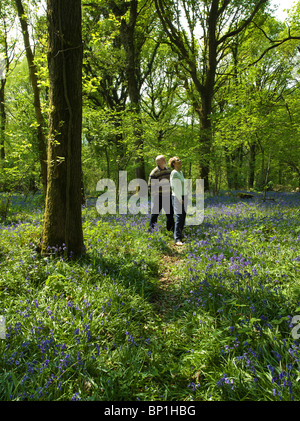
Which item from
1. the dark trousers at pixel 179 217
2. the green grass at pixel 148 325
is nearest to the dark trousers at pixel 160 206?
the dark trousers at pixel 179 217

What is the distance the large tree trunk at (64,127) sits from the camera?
3934 mm

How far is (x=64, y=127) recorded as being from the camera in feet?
13.5

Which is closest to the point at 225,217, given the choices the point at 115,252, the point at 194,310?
the point at 115,252

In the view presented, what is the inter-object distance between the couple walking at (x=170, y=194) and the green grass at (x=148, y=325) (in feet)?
4.86

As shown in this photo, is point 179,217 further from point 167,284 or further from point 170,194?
point 167,284

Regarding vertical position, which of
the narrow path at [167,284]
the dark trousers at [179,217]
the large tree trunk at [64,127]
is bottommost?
the narrow path at [167,284]

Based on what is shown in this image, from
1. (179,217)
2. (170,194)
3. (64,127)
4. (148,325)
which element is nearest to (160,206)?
(170,194)

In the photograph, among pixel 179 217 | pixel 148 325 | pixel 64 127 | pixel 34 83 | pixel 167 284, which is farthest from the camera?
pixel 34 83

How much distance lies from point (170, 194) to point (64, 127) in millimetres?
3736

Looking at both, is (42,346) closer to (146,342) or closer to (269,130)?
(146,342)

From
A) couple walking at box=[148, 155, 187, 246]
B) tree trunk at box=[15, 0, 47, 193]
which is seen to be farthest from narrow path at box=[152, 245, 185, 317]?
tree trunk at box=[15, 0, 47, 193]

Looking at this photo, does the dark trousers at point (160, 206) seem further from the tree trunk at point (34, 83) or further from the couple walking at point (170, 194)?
the tree trunk at point (34, 83)

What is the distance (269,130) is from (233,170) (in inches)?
275

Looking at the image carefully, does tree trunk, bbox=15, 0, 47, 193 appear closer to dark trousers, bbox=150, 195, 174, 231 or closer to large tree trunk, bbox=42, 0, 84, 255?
large tree trunk, bbox=42, 0, 84, 255
